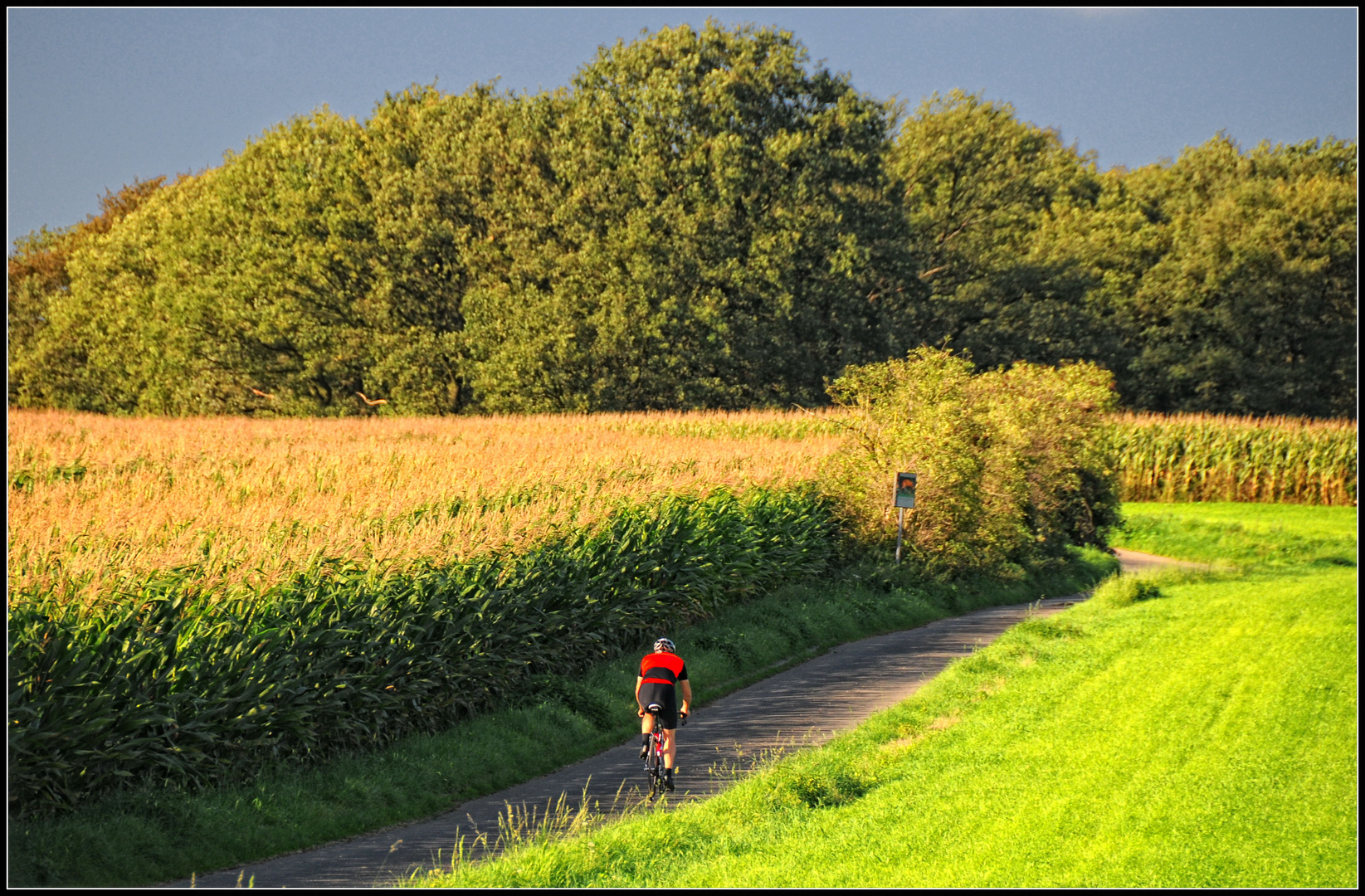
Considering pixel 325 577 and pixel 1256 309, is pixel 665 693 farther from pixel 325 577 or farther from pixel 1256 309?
pixel 1256 309

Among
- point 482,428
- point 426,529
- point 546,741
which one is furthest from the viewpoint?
point 482,428

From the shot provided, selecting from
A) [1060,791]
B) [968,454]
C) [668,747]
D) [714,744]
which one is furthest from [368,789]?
[968,454]

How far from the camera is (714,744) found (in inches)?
526

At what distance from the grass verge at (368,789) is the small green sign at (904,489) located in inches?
199

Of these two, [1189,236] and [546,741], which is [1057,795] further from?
[1189,236]

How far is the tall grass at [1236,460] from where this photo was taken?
4194 cm

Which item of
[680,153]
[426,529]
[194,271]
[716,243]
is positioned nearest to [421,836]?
[426,529]

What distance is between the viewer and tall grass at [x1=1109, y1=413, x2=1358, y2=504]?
1651 inches

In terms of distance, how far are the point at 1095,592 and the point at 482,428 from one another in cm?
2075

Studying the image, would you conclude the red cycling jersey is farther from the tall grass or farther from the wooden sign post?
the tall grass

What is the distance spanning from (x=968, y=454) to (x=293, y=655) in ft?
61.8

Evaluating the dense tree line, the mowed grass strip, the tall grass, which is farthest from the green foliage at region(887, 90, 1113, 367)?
the mowed grass strip

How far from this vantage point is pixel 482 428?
125 feet

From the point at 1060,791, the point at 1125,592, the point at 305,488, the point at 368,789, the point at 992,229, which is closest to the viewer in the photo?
the point at 1060,791
